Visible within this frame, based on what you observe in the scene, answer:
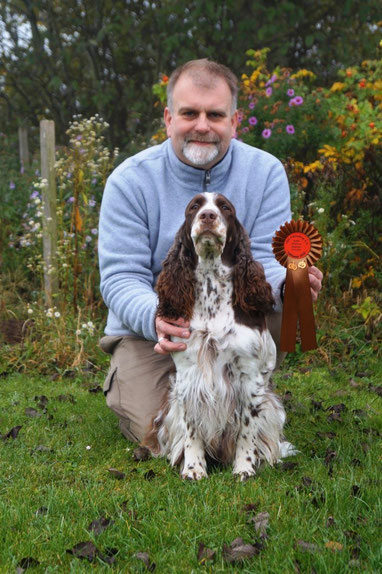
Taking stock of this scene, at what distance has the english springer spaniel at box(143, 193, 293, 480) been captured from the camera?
297 cm

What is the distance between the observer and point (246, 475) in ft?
10.0

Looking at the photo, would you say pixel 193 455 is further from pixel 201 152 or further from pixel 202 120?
pixel 202 120

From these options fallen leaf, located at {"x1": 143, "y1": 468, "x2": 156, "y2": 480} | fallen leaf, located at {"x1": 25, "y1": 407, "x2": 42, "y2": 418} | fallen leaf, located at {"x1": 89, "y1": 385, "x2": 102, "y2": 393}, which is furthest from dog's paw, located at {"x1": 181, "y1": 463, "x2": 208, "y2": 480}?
fallen leaf, located at {"x1": 89, "y1": 385, "x2": 102, "y2": 393}

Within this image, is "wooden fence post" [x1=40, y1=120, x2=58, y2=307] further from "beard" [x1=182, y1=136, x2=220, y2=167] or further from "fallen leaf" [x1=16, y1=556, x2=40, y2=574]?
"fallen leaf" [x1=16, y1=556, x2=40, y2=574]

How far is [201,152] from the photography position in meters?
3.60

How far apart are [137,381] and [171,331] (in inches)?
32.2

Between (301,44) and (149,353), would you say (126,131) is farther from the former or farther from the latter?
(149,353)

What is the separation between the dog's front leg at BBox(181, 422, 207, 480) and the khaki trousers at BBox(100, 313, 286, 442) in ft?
1.25

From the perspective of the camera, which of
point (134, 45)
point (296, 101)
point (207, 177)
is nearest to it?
point (207, 177)

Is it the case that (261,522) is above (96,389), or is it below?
above

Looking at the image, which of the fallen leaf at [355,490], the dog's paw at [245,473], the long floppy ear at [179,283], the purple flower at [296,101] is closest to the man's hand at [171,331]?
the long floppy ear at [179,283]

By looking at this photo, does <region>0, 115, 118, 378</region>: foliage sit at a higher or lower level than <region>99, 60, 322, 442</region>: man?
lower

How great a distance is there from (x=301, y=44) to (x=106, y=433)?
403 inches

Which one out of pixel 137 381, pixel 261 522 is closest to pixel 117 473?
pixel 137 381
